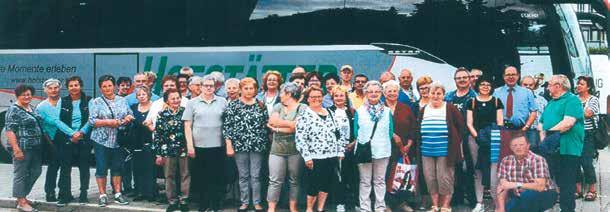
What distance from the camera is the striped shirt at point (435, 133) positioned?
968cm

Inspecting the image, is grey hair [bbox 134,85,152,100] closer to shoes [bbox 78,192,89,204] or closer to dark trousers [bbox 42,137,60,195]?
dark trousers [bbox 42,137,60,195]

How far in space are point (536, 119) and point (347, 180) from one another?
8.14 ft

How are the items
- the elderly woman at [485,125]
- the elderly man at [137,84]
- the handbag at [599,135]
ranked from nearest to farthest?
1. the elderly woman at [485,125]
2. the elderly man at [137,84]
3. the handbag at [599,135]

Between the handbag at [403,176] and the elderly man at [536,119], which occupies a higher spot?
the elderly man at [536,119]

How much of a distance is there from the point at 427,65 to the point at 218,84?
3.01 metres

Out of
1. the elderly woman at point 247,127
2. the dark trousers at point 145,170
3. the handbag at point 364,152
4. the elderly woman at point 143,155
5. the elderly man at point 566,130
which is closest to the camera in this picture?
the elderly man at point 566,130

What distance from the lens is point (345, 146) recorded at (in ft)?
31.7

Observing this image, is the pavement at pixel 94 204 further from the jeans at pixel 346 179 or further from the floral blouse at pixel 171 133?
the floral blouse at pixel 171 133

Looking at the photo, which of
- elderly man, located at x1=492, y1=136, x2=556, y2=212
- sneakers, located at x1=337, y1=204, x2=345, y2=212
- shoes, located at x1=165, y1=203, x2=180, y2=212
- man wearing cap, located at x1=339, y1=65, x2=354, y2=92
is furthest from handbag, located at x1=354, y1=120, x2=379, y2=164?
shoes, located at x1=165, y1=203, x2=180, y2=212

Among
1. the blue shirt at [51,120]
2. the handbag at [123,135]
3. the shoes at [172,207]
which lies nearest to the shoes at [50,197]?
the blue shirt at [51,120]

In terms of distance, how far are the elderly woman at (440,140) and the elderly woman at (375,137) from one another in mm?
435

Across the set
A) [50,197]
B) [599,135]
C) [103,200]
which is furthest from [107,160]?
[599,135]

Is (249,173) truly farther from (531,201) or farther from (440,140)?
(531,201)

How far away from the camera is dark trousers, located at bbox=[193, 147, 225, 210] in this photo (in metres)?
10.1
